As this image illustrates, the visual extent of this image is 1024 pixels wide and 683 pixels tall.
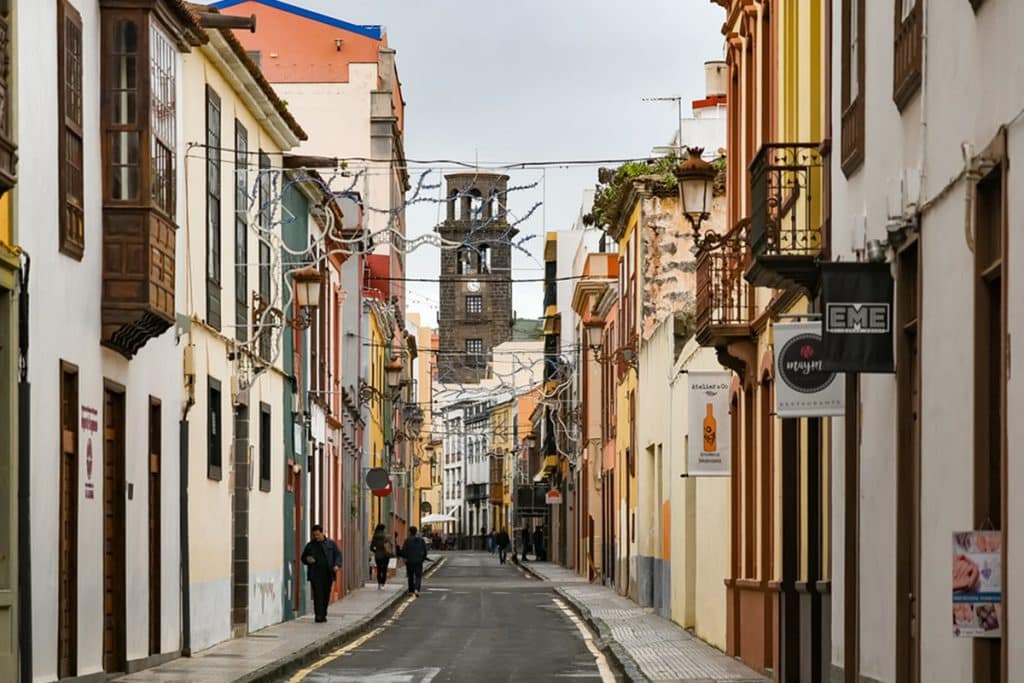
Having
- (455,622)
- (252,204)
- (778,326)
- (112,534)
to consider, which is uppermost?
(252,204)

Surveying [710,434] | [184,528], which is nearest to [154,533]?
[184,528]

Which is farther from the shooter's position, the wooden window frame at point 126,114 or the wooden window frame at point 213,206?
the wooden window frame at point 213,206

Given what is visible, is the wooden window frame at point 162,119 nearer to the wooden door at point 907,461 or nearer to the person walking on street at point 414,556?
the wooden door at point 907,461

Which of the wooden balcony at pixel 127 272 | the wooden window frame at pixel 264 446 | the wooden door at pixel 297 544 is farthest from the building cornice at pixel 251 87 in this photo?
the wooden door at pixel 297 544

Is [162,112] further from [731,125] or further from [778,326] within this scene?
[778,326]

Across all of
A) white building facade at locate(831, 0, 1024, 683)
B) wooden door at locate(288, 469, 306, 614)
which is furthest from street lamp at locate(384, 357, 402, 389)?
white building facade at locate(831, 0, 1024, 683)

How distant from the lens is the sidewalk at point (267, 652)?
20812 millimetres

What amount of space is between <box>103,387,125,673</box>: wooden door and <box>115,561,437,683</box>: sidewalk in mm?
362

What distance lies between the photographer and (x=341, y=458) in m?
48.3

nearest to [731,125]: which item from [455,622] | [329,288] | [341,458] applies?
[455,622]

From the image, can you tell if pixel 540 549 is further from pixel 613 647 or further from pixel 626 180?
pixel 613 647

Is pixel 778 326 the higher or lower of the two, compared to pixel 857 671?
higher

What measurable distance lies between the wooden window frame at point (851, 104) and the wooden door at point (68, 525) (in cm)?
713

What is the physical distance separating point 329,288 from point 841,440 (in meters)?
28.6
